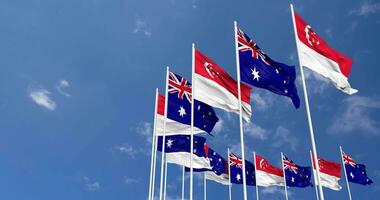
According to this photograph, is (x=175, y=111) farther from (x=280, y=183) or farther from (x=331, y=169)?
(x=331, y=169)

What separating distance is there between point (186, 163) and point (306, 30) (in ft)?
46.9

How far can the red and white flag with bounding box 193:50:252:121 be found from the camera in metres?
18.1

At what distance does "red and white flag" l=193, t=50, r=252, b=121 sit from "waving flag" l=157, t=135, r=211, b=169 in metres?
7.18

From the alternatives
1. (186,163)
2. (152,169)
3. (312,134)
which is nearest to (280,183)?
(186,163)

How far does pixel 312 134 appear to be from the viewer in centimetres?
1375

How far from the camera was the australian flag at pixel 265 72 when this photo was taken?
1636cm

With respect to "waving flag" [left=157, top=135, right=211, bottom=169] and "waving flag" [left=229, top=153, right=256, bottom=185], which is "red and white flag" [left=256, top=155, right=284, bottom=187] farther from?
"waving flag" [left=157, top=135, right=211, bottom=169]

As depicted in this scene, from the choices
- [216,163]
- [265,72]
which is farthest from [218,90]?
[216,163]

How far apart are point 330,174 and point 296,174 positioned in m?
3.27

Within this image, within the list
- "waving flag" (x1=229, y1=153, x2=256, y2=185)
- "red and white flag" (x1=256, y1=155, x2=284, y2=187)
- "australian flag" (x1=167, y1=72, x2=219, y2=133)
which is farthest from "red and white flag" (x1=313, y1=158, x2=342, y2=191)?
"australian flag" (x1=167, y1=72, x2=219, y2=133)

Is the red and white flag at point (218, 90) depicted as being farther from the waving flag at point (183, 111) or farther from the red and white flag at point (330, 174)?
the red and white flag at point (330, 174)

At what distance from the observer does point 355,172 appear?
38.8 meters

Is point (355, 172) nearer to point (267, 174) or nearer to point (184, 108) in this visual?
point (267, 174)

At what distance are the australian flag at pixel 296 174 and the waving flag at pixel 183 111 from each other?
17.0 meters
